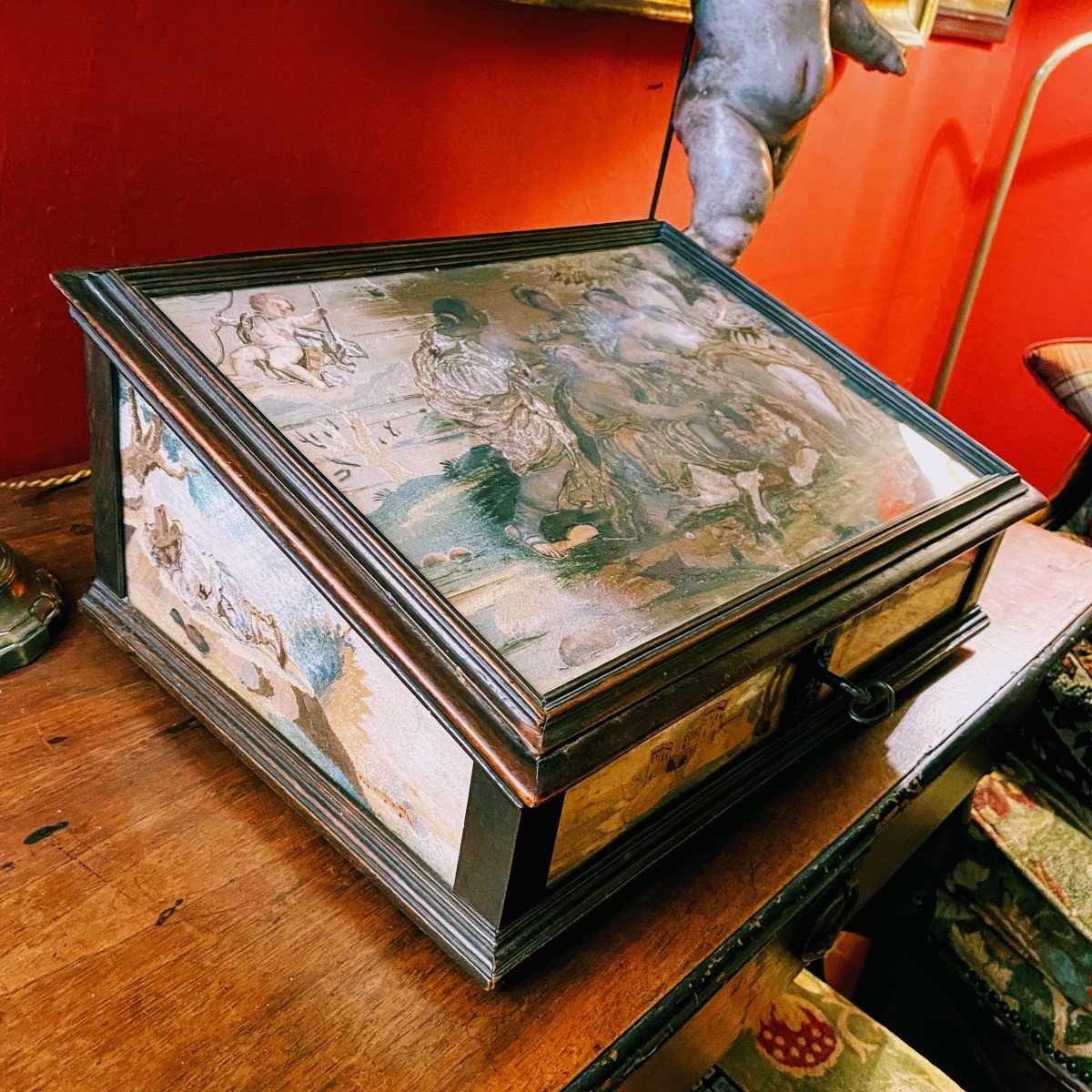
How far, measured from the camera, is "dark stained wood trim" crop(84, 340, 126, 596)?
0.89 m

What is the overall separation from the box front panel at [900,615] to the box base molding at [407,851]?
64mm

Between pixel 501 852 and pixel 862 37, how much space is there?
1.51m

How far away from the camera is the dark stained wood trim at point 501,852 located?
0.69 meters

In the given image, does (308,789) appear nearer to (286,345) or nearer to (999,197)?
(286,345)

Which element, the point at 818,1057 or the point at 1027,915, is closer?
the point at 818,1057

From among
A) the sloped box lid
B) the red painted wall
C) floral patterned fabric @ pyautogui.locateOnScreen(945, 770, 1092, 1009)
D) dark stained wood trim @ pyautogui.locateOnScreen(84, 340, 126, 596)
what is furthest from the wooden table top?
floral patterned fabric @ pyautogui.locateOnScreen(945, 770, 1092, 1009)

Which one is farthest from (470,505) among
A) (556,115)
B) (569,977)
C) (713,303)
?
(556,115)

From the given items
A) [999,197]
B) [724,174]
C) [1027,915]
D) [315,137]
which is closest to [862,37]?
[724,174]

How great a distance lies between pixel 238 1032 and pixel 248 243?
1.06 metres

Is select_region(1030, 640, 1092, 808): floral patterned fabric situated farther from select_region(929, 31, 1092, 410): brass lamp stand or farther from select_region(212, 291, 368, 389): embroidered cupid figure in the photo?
select_region(929, 31, 1092, 410): brass lamp stand

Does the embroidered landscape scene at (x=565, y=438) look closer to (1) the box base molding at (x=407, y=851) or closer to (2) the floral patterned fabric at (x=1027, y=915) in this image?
(1) the box base molding at (x=407, y=851)

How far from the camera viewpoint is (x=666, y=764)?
827mm

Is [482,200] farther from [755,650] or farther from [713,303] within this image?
[755,650]

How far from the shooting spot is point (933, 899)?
1803 millimetres
